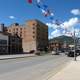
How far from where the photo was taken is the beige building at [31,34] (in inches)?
6289

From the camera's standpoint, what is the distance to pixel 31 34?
16662cm

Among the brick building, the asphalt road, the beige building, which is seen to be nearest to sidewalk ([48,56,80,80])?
the asphalt road

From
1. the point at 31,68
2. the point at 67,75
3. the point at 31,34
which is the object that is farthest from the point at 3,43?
the point at 67,75

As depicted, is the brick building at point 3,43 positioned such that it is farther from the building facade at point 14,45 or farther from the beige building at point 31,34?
the beige building at point 31,34

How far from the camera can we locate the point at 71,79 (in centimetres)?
1491

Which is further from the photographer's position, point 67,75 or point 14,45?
point 14,45

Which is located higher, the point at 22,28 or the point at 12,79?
the point at 22,28

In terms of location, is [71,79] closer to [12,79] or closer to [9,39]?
[12,79]

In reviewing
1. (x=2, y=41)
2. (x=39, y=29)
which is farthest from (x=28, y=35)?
(x=2, y=41)

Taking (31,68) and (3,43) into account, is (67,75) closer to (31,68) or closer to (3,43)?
(31,68)

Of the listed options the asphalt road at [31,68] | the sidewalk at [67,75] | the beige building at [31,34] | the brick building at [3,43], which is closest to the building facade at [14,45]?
the brick building at [3,43]

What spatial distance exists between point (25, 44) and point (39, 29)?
69.8 feet

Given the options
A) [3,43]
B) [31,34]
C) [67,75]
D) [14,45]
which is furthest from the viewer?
[31,34]

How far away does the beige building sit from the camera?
15975 cm
